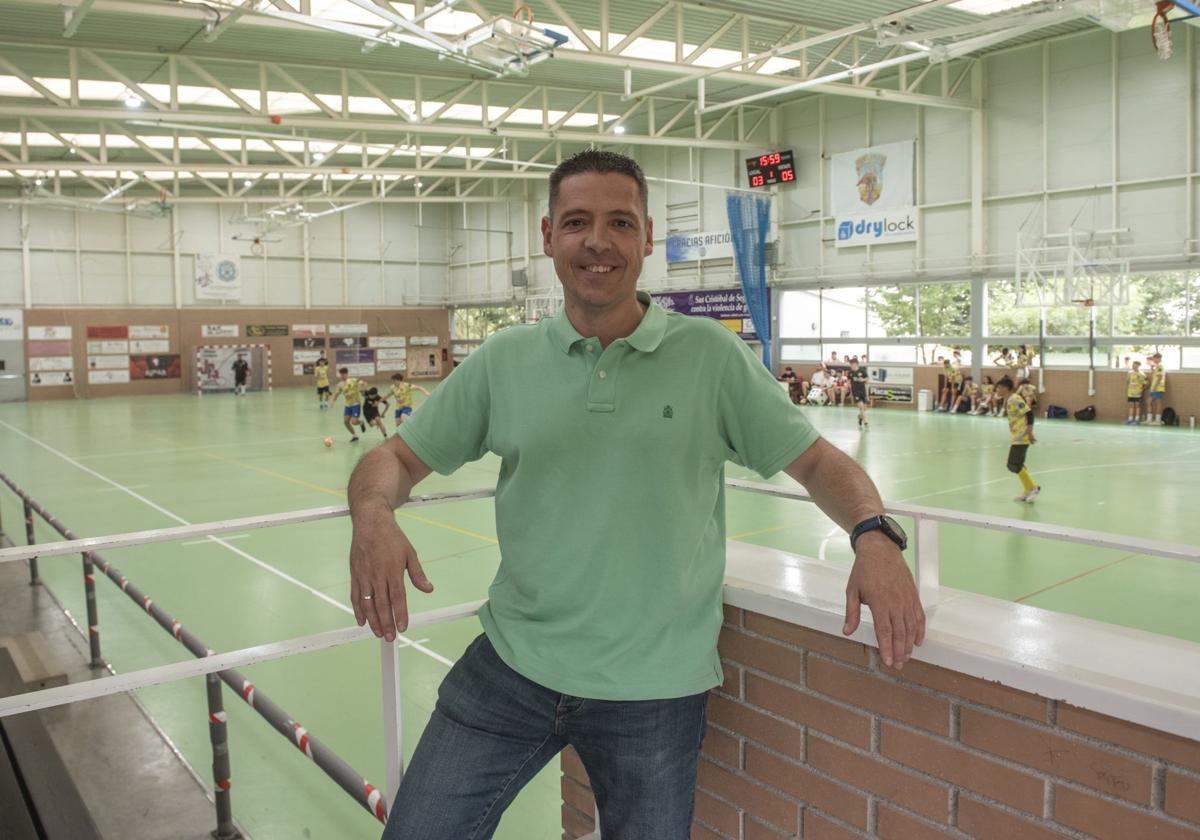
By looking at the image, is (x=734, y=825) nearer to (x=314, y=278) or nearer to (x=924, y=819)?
(x=924, y=819)

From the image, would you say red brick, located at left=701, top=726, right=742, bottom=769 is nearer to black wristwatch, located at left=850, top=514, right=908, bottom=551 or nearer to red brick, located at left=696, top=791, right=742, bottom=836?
red brick, located at left=696, top=791, right=742, bottom=836

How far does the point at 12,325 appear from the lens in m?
37.6

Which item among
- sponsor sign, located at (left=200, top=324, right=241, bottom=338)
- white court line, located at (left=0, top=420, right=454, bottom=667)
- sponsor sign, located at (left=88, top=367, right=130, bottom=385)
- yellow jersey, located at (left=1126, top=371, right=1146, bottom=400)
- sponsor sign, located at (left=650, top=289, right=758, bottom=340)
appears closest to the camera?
white court line, located at (left=0, top=420, right=454, bottom=667)

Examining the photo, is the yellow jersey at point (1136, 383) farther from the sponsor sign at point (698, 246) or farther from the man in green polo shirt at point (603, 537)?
the man in green polo shirt at point (603, 537)

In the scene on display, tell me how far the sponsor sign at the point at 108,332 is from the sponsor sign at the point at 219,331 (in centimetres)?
308

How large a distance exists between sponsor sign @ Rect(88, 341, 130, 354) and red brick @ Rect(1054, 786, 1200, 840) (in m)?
43.8

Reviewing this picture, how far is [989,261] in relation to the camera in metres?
26.8

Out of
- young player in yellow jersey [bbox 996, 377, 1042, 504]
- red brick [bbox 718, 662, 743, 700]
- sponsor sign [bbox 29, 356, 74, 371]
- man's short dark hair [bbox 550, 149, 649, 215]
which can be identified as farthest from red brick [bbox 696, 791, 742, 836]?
sponsor sign [bbox 29, 356, 74, 371]

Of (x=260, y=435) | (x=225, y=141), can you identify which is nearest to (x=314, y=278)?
(x=225, y=141)

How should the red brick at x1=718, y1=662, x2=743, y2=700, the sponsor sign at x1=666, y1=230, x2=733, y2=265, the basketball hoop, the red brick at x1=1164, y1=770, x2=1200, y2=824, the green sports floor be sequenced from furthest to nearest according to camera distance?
the sponsor sign at x1=666, y1=230, x2=733, y2=265
the basketball hoop
the green sports floor
the red brick at x1=718, y1=662, x2=743, y2=700
the red brick at x1=1164, y1=770, x2=1200, y2=824

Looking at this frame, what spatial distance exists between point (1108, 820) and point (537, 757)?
139 centimetres

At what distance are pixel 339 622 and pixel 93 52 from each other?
54.6 ft

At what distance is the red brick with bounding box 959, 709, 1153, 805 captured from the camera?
6.26 feet

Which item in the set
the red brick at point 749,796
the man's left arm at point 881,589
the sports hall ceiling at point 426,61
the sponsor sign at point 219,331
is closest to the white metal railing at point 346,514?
the man's left arm at point 881,589
